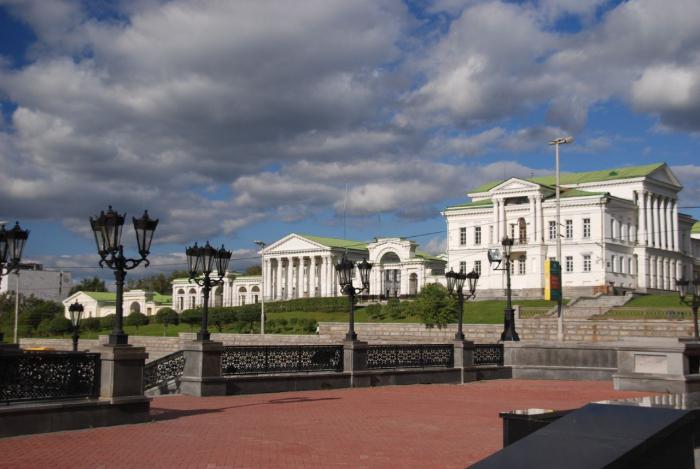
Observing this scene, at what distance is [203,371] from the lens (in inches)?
746

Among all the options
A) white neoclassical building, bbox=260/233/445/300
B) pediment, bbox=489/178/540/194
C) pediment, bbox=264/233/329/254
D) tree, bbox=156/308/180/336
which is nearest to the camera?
pediment, bbox=489/178/540/194

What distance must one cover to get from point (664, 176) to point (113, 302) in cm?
8672

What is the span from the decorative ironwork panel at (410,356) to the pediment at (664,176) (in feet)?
223

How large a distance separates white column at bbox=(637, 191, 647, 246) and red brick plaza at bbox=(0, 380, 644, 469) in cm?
6986

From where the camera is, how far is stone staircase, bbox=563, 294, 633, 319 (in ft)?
192

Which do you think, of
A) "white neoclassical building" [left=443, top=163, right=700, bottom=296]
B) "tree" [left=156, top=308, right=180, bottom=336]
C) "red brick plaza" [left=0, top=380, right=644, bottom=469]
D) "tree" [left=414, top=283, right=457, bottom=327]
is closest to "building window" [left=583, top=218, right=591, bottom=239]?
"white neoclassical building" [left=443, top=163, right=700, bottom=296]

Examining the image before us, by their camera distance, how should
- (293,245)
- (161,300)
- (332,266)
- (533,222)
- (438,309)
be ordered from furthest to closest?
(161,300), (293,245), (332,266), (533,222), (438,309)

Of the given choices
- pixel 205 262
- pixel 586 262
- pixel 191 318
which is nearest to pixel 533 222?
pixel 586 262

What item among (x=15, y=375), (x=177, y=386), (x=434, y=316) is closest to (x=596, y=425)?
(x=15, y=375)

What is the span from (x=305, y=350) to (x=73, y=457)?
11.9 metres

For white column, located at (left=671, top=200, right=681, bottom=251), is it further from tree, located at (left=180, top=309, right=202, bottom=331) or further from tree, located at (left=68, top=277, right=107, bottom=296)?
tree, located at (left=68, top=277, right=107, bottom=296)

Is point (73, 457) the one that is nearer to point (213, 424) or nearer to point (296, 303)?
point (213, 424)

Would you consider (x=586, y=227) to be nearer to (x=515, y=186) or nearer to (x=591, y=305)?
(x=515, y=186)

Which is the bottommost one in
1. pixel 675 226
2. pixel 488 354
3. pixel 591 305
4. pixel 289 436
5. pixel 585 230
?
pixel 289 436
